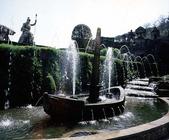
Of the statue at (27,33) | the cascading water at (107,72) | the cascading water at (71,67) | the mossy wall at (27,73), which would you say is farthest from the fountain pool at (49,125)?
the cascading water at (107,72)

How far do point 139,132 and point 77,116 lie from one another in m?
3.61

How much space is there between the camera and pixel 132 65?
113ft

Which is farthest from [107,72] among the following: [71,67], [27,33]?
[27,33]

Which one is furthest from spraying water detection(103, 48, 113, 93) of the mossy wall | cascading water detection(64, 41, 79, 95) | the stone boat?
the stone boat

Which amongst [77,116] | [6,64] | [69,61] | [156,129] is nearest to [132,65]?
[69,61]

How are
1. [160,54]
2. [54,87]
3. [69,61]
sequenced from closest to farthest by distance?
1. [54,87]
2. [69,61]
3. [160,54]

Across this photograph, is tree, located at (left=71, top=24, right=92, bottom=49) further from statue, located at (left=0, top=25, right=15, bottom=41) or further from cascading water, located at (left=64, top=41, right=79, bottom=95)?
cascading water, located at (left=64, top=41, right=79, bottom=95)

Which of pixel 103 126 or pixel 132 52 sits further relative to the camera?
pixel 132 52

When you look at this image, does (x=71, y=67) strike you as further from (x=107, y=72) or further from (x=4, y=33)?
(x=4, y=33)

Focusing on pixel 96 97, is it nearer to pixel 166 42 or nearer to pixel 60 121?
pixel 60 121

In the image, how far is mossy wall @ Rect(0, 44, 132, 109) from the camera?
14.0m

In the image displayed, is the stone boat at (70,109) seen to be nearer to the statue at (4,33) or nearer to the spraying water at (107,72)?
the spraying water at (107,72)

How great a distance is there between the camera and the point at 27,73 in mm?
14992

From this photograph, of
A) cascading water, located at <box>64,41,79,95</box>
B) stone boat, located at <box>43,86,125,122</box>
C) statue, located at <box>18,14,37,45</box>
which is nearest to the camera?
stone boat, located at <box>43,86,125,122</box>
